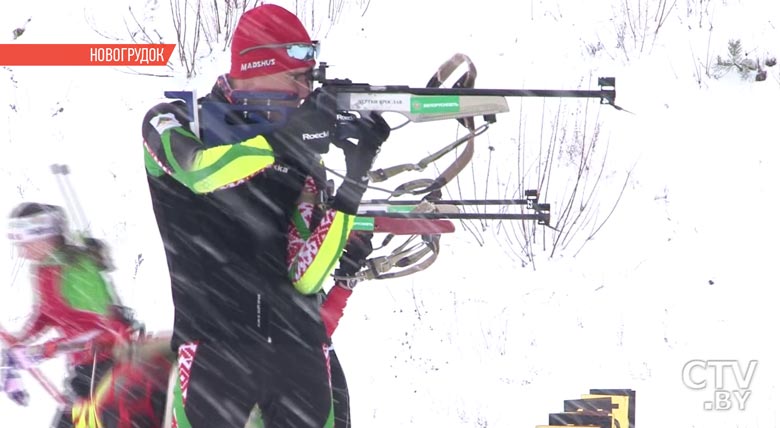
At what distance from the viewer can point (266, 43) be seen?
392cm

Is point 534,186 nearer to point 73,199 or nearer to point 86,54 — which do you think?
point 73,199

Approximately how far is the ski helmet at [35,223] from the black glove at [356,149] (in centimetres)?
115

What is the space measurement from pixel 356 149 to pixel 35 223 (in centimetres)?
129

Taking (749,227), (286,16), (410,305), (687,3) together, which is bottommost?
(410,305)

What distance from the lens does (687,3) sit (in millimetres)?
8664

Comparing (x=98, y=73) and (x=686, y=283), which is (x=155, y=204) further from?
(x=98, y=73)

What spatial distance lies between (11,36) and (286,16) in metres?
6.46

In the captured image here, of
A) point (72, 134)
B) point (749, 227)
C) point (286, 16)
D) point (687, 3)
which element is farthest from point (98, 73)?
point (286, 16)

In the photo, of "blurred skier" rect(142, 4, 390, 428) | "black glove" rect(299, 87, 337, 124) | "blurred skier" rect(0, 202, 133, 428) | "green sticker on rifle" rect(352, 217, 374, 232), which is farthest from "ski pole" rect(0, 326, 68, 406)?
"black glove" rect(299, 87, 337, 124)

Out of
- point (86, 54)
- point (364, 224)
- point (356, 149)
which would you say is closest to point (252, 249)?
point (356, 149)

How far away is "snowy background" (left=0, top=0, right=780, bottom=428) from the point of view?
6230 mm

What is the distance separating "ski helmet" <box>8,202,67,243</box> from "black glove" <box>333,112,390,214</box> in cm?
115

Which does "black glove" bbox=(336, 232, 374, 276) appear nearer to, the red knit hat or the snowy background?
the red knit hat

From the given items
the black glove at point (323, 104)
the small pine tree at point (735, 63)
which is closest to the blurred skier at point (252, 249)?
the black glove at point (323, 104)
